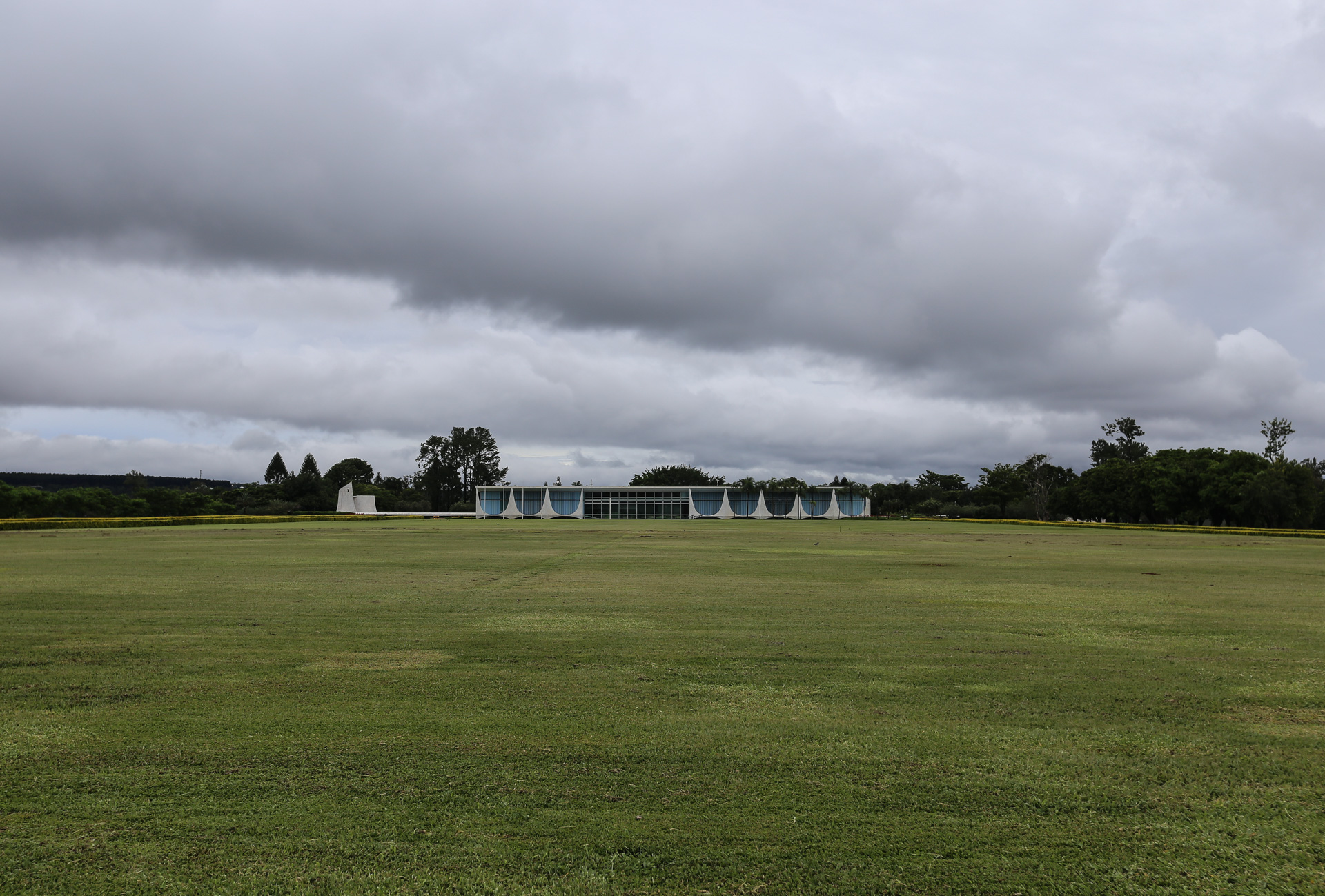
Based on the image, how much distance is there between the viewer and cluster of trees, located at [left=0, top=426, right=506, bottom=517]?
175 feet

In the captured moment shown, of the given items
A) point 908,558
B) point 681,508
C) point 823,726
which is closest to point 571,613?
point 823,726

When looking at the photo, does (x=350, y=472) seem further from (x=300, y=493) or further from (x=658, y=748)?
(x=658, y=748)

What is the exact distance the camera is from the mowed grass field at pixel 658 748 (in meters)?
3.42

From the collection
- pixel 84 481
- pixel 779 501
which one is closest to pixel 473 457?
pixel 779 501

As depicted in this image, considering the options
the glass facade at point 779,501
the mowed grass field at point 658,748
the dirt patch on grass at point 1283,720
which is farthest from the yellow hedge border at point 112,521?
the glass facade at point 779,501

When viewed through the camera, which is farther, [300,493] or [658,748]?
[300,493]

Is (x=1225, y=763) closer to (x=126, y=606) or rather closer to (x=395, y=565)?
(x=126, y=606)

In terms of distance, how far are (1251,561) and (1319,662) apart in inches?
673

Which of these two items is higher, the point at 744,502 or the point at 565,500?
the point at 565,500

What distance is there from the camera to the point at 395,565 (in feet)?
58.1

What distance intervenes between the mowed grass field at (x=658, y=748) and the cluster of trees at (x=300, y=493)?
5217cm

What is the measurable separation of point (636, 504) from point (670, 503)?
4097 mm

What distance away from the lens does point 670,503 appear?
90562 millimetres

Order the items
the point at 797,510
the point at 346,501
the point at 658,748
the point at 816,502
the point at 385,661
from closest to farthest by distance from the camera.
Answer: the point at 658,748 → the point at 385,661 → the point at 346,501 → the point at 797,510 → the point at 816,502
